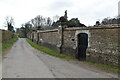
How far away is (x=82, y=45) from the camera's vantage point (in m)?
14.4

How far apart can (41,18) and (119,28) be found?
3305 inches

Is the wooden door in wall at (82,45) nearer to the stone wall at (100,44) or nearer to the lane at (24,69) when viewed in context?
the stone wall at (100,44)

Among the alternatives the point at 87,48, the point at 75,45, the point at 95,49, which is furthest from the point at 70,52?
the point at 95,49

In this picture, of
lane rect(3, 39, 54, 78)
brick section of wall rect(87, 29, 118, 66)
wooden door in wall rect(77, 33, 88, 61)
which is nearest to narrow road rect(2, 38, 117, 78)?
lane rect(3, 39, 54, 78)

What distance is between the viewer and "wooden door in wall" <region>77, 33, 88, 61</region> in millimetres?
13891

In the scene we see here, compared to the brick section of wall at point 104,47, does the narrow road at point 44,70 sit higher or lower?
lower

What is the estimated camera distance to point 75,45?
49.2ft

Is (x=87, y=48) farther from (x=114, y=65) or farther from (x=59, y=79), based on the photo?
(x=59, y=79)

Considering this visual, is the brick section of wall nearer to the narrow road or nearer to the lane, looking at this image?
the narrow road

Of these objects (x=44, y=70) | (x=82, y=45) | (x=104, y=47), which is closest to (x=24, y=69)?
(x=44, y=70)

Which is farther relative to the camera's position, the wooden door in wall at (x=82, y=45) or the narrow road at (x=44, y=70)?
the wooden door in wall at (x=82, y=45)

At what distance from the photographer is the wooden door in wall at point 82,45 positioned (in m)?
13.9

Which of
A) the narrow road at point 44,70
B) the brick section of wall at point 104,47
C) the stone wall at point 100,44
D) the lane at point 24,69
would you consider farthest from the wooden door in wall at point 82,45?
the lane at point 24,69

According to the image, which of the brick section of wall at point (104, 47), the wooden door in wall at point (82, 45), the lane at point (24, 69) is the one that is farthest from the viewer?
the wooden door in wall at point (82, 45)
